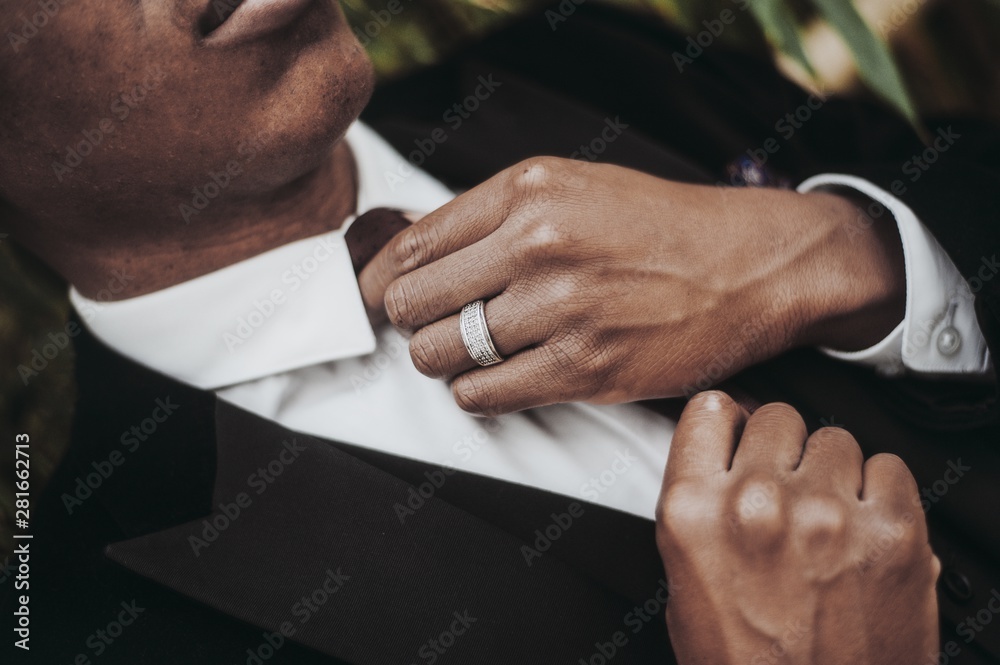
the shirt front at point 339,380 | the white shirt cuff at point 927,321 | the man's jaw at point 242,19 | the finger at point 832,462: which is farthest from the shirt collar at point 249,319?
the white shirt cuff at point 927,321

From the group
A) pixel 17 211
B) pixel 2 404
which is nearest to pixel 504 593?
pixel 17 211

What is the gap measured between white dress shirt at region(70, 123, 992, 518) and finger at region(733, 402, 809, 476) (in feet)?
0.66

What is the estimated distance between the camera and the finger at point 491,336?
2.94ft

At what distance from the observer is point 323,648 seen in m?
0.87

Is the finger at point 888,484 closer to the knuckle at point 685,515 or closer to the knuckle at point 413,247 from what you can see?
the knuckle at point 685,515

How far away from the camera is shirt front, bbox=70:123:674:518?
1042 millimetres

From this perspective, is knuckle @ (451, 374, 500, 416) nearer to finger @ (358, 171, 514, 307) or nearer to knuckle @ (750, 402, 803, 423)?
finger @ (358, 171, 514, 307)

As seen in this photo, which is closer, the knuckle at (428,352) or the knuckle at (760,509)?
the knuckle at (760,509)

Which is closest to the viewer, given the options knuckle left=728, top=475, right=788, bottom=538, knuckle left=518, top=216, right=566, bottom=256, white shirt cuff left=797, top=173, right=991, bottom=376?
knuckle left=728, top=475, right=788, bottom=538

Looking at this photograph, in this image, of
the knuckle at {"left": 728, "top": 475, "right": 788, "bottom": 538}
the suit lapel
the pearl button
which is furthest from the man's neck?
the pearl button

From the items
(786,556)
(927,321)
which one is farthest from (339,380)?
(927,321)

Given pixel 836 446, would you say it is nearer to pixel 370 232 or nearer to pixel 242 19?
pixel 370 232

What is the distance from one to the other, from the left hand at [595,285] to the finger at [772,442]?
11 cm

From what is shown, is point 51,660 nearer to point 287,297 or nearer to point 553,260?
point 287,297
